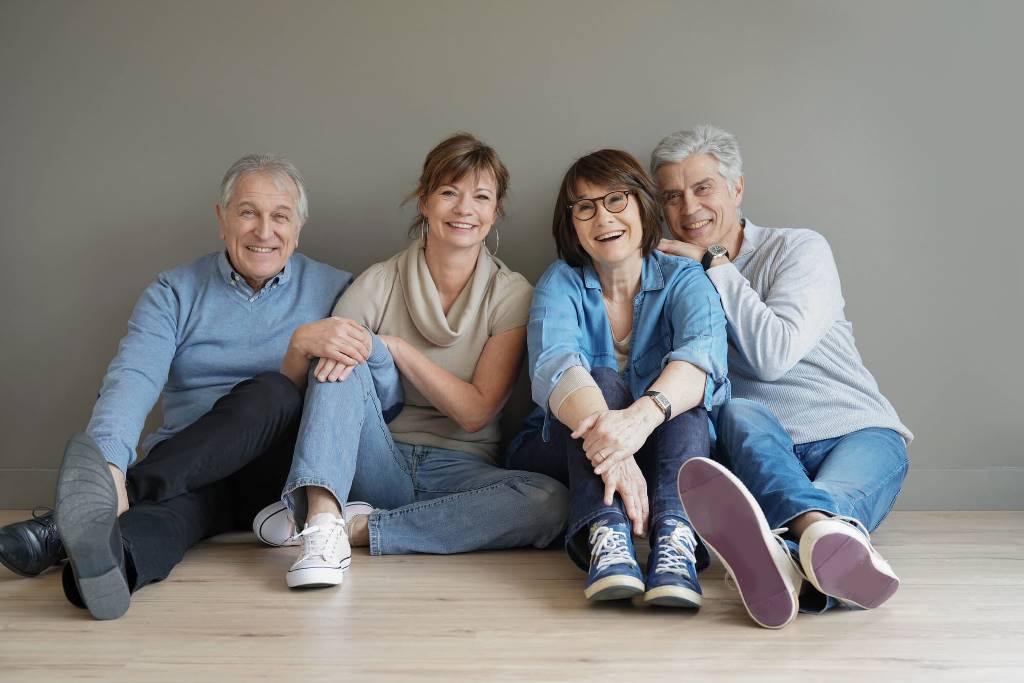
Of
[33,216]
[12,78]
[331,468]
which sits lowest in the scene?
[331,468]

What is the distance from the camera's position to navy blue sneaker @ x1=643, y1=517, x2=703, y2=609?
174cm

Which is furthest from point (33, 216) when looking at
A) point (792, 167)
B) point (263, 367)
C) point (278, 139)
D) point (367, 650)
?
point (792, 167)

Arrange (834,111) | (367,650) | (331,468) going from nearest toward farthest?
(367,650), (331,468), (834,111)

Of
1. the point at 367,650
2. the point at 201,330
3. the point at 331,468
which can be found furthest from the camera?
the point at 201,330

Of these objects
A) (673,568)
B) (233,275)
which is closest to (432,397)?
(233,275)

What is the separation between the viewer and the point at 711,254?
2500 millimetres

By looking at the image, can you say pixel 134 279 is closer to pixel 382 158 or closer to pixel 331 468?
pixel 382 158

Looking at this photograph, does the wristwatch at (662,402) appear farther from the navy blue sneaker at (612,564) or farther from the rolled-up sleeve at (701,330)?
the navy blue sneaker at (612,564)

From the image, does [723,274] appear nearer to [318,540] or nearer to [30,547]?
[318,540]

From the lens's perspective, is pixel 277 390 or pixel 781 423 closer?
pixel 277 390

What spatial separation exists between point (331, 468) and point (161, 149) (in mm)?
1480

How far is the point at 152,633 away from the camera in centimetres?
168

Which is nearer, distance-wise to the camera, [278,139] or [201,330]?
[201,330]

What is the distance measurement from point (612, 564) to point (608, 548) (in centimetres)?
5
